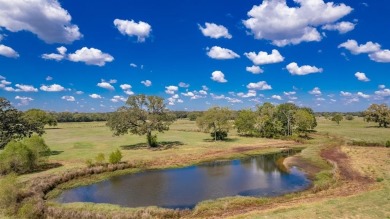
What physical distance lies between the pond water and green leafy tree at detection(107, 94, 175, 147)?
19.9 meters

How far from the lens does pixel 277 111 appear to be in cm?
11312

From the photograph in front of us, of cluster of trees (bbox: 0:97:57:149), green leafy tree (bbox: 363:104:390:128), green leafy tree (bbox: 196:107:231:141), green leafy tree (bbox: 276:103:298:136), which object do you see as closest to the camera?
cluster of trees (bbox: 0:97:57:149)

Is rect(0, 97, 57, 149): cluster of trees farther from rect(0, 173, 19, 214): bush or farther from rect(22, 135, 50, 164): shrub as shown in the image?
rect(0, 173, 19, 214): bush

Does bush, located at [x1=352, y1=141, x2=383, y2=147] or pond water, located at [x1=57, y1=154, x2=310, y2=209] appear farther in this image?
bush, located at [x1=352, y1=141, x2=383, y2=147]

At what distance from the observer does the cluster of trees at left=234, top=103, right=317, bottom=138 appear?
103188 millimetres

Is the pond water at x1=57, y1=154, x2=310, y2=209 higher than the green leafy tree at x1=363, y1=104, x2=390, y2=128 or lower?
lower

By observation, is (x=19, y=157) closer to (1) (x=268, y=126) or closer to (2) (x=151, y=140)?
(2) (x=151, y=140)

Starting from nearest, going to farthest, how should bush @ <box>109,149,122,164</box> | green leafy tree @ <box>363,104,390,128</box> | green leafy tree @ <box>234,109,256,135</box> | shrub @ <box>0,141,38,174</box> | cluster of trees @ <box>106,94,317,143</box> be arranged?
1. shrub @ <box>0,141,38,174</box>
2. bush @ <box>109,149,122,164</box>
3. cluster of trees @ <box>106,94,317,143</box>
4. green leafy tree @ <box>234,109,256,135</box>
5. green leafy tree @ <box>363,104,390,128</box>

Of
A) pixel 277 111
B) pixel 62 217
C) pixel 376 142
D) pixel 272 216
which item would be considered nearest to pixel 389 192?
pixel 272 216

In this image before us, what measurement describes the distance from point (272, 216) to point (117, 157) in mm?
32366

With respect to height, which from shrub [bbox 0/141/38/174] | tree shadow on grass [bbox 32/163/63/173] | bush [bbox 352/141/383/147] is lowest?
tree shadow on grass [bbox 32/163/63/173]

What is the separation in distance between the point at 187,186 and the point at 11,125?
41.6 metres

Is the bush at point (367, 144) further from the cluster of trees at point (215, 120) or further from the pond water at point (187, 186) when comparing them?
the pond water at point (187, 186)

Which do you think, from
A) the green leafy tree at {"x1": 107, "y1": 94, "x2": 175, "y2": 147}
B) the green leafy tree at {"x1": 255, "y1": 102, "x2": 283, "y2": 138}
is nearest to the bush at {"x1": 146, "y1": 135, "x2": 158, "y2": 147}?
the green leafy tree at {"x1": 107, "y1": 94, "x2": 175, "y2": 147}
